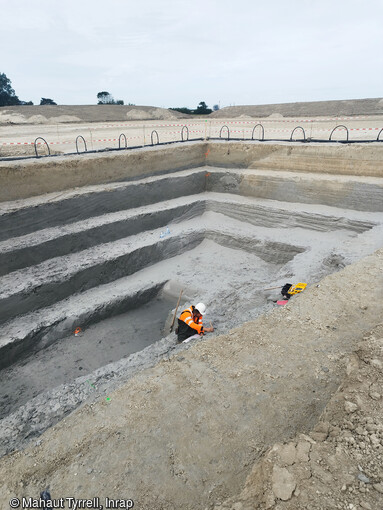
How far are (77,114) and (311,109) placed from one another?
16.5m

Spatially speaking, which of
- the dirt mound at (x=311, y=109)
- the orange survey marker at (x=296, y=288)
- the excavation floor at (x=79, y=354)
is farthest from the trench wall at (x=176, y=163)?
the dirt mound at (x=311, y=109)

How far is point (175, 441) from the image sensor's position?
9.55 ft

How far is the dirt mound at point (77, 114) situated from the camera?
2148 centimetres

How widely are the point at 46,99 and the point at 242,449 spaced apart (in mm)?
36210

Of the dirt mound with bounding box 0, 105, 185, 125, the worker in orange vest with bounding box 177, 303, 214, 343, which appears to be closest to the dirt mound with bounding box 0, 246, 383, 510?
the worker in orange vest with bounding box 177, 303, 214, 343

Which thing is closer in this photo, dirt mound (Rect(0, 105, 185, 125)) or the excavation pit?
A: the excavation pit

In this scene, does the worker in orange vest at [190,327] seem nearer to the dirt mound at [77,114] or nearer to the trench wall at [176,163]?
the trench wall at [176,163]

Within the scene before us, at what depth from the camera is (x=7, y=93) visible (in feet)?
109

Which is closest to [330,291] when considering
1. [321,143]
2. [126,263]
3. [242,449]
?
[242,449]

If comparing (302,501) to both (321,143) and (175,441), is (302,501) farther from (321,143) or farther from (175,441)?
(321,143)

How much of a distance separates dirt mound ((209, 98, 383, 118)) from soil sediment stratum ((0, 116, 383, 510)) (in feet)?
50.0

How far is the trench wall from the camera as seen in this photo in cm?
815

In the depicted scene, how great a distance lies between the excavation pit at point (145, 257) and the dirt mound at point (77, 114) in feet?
49.3

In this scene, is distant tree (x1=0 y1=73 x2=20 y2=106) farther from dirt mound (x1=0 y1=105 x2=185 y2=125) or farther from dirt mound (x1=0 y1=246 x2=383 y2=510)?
dirt mound (x1=0 y1=246 x2=383 y2=510)
